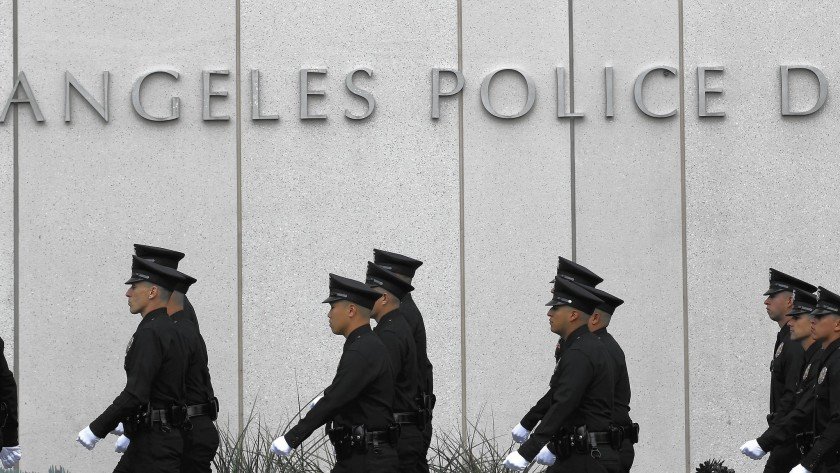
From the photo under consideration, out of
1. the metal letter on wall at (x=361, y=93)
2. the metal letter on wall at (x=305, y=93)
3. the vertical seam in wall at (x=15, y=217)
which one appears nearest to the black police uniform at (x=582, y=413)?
the metal letter on wall at (x=361, y=93)

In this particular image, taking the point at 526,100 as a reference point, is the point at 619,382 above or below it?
below

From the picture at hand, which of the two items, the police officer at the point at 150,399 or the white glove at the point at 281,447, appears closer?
the white glove at the point at 281,447

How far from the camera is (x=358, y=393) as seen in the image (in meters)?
8.08

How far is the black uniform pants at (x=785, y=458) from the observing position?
9570mm

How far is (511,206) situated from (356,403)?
471 cm

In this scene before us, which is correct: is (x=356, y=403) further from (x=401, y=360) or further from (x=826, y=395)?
(x=826, y=395)

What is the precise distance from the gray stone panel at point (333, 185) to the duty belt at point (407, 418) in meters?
3.06

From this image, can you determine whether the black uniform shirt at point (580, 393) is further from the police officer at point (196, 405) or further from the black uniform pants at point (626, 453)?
the police officer at point (196, 405)

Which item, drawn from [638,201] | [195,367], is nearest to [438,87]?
[638,201]

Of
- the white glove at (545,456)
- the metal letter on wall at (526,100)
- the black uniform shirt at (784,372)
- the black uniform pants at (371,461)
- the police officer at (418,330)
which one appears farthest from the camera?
the metal letter on wall at (526,100)

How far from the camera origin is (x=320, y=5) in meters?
12.8

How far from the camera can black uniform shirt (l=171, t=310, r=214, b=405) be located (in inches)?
358

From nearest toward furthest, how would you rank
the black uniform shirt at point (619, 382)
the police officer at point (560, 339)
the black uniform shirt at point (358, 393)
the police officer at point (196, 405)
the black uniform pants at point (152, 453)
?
the black uniform shirt at point (358, 393) → the black uniform pants at point (152, 453) → the black uniform shirt at point (619, 382) → the police officer at point (196, 405) → the police officer at point (560, 339)

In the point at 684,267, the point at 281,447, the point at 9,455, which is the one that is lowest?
the point at 9,455
